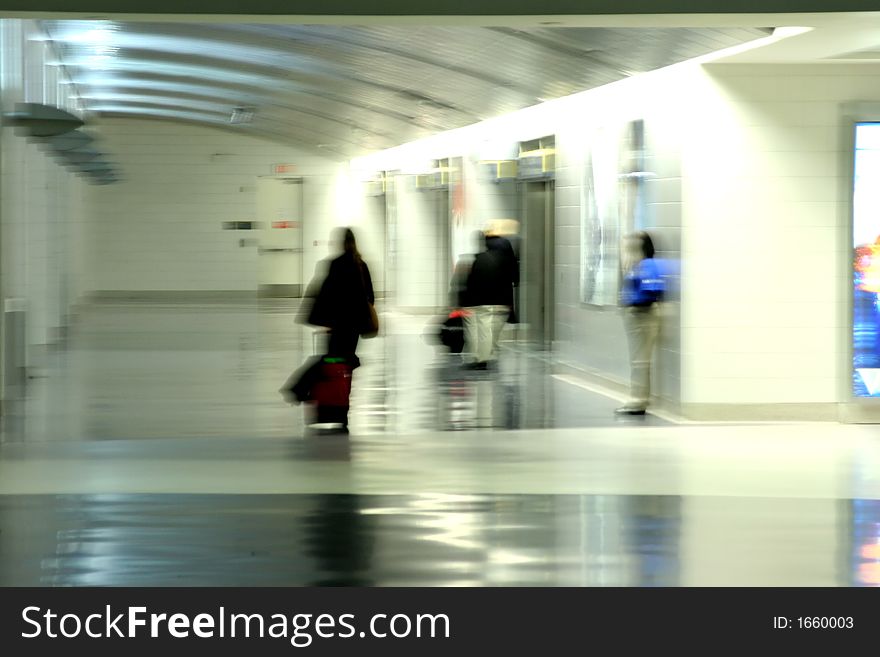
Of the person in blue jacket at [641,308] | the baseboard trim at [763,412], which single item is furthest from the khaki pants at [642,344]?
the baseboard trim at [763,412]

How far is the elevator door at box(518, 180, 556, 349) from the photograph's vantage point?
22.1 m

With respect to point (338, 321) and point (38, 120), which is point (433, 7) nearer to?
point (338, 321)

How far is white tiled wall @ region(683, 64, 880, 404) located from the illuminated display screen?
0.37 ft

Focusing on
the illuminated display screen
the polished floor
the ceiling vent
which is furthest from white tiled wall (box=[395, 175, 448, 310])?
the ceiling vent

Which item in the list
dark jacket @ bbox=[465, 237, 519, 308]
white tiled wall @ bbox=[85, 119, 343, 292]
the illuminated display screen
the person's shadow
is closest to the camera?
the person's shadow

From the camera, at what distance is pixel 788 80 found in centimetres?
1353

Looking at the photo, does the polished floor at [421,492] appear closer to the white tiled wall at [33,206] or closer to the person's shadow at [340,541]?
the person's shadow at [340,541]

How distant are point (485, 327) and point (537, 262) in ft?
16.1

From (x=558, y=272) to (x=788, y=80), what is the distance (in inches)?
239

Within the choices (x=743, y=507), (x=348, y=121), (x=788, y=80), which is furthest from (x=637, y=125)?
(x=348, y=121)

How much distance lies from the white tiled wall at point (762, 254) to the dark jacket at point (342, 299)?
3.21 metres

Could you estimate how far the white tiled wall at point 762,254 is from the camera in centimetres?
1362

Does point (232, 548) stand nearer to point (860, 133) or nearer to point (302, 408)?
point (302, 408)

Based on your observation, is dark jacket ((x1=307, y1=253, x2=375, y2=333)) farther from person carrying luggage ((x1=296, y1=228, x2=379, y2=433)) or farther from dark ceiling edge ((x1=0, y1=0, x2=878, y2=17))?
dark ceiling edge ((x1=0, y1=0, x2=878, y2=17))
